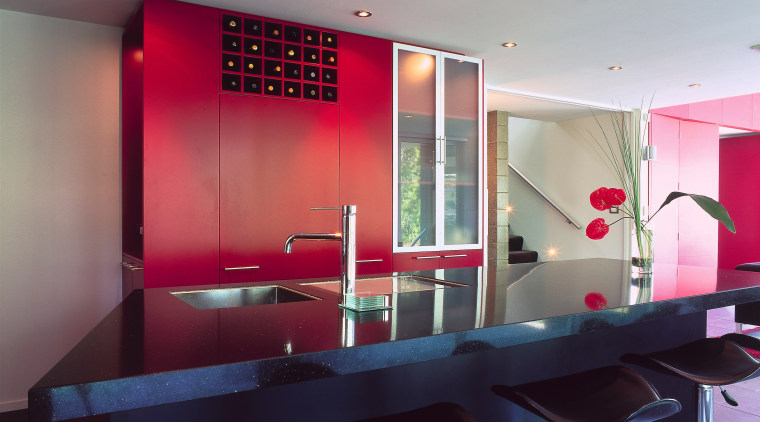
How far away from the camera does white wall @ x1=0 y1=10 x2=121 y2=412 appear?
335 centimetres

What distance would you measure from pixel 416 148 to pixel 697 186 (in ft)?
15.9

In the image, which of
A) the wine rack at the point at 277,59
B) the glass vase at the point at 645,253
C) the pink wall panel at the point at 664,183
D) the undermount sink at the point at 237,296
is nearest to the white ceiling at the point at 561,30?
the wine rack at the point at 277,59

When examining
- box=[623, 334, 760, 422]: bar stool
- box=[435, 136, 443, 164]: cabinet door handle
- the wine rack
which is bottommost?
box=[623, 334, 760, 422]: bar stool

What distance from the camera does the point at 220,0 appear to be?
3.15 m

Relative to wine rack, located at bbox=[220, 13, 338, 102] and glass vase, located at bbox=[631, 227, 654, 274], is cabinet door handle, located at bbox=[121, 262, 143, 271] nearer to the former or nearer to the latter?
wine rack, located at bbox=[220, 13, 338, 102]

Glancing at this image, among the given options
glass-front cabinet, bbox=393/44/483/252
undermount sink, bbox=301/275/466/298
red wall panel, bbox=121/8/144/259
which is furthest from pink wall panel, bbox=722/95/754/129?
red wall panel, bbox=121/8/144/259

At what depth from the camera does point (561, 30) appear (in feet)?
12.2

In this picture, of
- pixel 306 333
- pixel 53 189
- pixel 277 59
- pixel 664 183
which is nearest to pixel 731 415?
pixel 306 333

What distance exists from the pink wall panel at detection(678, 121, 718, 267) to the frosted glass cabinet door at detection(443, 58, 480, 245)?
3.86 meters

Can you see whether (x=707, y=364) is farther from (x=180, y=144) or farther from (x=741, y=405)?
(x=180, y=144)

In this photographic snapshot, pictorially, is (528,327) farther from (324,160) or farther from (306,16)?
(306,16)

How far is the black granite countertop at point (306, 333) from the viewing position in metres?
0.89

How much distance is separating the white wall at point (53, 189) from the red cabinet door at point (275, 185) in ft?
3.08

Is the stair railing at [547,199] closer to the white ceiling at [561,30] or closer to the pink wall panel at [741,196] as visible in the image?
the white ceiling at [561,30]
